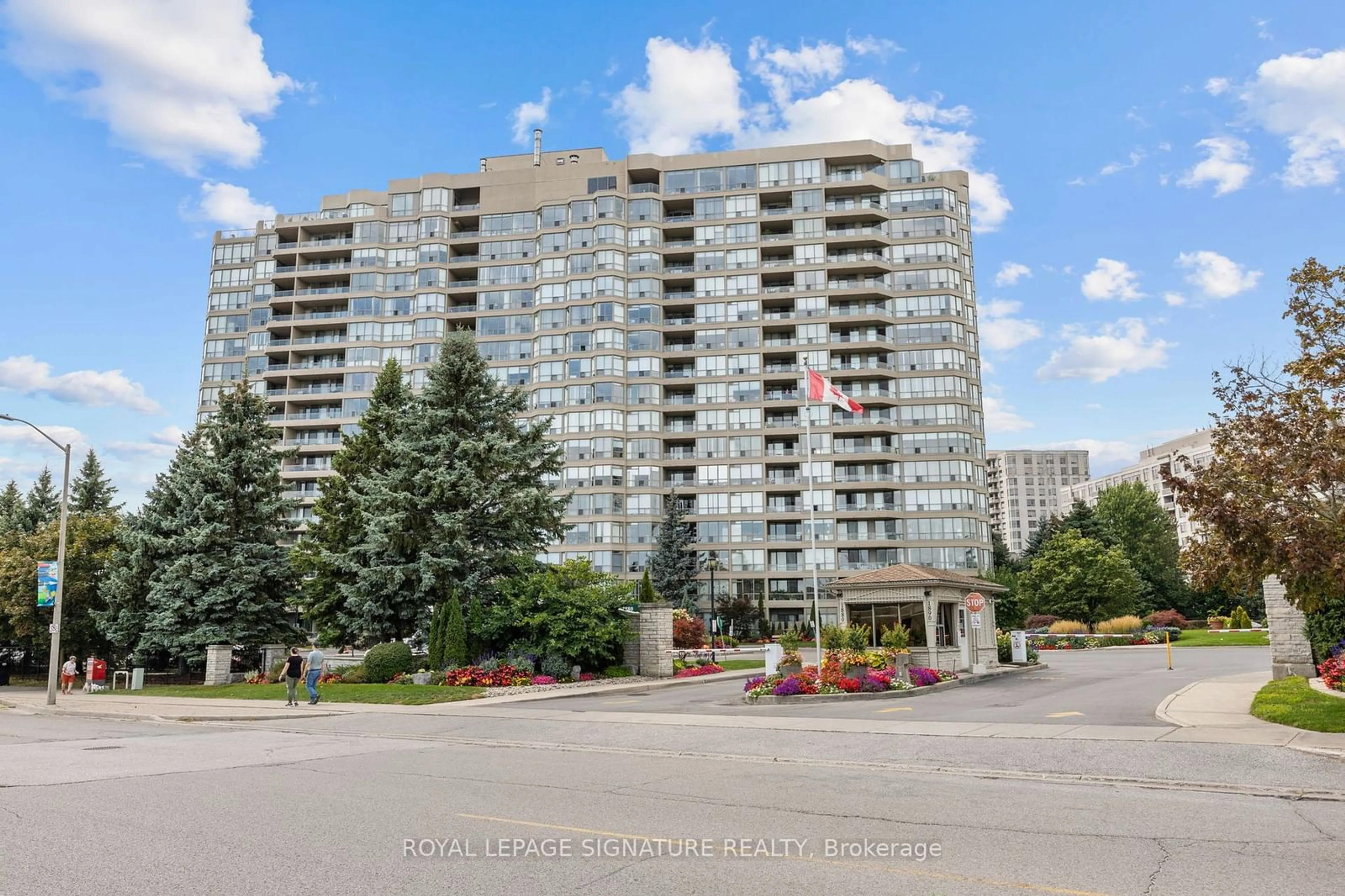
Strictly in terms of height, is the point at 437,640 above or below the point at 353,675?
above

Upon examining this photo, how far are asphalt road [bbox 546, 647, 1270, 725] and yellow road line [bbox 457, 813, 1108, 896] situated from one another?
38.4ft

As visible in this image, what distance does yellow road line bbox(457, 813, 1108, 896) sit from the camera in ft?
21.7

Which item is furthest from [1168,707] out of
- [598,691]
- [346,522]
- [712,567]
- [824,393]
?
[712,567]

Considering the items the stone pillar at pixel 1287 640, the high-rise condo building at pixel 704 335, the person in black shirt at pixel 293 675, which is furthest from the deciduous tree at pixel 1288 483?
the high-rise condo building at pixel 704 335

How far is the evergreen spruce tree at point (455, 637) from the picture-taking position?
98.9ft

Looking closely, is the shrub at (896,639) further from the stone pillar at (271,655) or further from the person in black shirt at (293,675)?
the stone pillar at (271,655)

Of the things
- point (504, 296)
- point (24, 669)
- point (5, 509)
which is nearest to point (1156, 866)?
point (24, 669)

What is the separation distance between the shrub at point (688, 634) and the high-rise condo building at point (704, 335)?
81.7 ft

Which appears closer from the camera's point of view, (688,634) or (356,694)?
(356,694)

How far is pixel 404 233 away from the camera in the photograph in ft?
295

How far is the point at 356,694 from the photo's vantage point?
27.7m

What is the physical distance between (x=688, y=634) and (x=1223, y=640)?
30622 millimetres

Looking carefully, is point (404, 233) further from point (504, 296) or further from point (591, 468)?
point (591, 468)

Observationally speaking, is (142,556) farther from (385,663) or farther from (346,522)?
(385,663)
